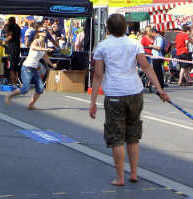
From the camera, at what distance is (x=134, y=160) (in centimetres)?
746

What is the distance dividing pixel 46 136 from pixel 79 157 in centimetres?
177

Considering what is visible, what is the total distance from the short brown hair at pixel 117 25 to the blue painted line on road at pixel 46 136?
3117mm

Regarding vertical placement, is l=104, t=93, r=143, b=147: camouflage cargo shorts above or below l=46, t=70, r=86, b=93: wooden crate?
above

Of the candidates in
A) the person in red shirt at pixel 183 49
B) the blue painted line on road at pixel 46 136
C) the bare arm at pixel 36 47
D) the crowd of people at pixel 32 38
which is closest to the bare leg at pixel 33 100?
the bare arm at pixel 36 47

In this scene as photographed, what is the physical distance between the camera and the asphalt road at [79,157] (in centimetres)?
699

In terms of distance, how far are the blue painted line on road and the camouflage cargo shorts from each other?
110 inches

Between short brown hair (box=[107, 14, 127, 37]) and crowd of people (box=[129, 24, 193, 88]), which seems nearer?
short brown hair (box=[107, 14, 127, 37])

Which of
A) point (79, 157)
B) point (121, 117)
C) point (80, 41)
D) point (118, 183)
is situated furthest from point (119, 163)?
point (80, 41)

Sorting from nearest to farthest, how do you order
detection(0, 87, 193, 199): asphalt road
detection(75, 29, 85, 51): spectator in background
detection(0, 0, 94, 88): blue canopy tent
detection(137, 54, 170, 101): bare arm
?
detection(0, 87, 193, 199): asphalt road, detection(137, 54, 170, 101): bare arm, detection(0, 0, 94, 88): blue canopy tent, detection(75, 29, 85, 51): spectator in background

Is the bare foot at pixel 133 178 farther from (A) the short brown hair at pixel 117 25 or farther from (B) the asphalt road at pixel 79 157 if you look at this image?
(A) the short brown hair at pixel 117 25

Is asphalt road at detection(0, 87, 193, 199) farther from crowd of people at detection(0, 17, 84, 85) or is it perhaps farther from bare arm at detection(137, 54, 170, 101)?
crowd of people at detection(0, 17, 84, 85)

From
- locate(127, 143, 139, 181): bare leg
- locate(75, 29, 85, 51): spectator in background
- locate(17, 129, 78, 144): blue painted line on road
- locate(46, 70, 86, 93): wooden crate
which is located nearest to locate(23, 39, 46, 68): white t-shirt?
locate(17, 129, 78, 144): blue painted line on road

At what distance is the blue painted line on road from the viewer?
33.3 feet

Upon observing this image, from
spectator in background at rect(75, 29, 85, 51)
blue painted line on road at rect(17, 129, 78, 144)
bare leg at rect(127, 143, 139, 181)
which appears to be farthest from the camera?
spectator in background at rect(75, 29, 85, 51)
